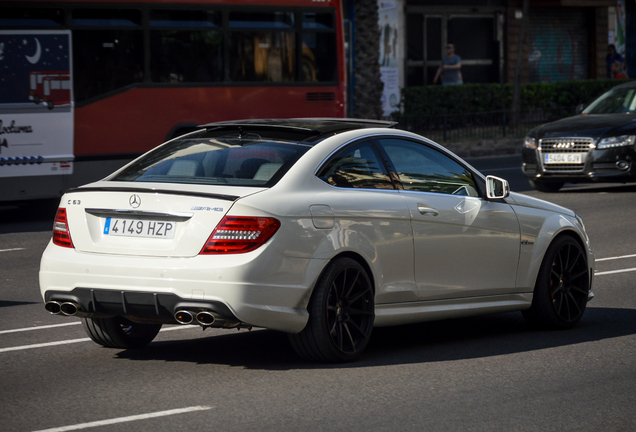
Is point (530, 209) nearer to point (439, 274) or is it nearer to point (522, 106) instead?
point (439, 274)

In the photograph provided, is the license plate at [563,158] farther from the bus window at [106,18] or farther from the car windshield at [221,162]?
the car windshield at [221,162]

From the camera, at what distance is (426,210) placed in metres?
6.94

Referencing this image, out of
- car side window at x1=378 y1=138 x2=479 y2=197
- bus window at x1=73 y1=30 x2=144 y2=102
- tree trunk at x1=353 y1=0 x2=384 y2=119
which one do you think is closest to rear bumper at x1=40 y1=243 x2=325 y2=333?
car side window at x1=378 y1=138 x2=479 y2=197

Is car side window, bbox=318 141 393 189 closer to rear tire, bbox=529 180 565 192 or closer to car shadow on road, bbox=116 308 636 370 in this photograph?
car shadow on road, bbox=116 308 636 370

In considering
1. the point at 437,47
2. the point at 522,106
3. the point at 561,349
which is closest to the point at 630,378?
the point at 561,349

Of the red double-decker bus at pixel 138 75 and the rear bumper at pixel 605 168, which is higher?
the red double-decker bus at pixel 138 75

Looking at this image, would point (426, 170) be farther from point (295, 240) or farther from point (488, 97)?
point (488, 97)

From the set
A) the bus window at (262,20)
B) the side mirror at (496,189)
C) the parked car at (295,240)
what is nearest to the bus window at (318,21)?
the bus window at (262,20)

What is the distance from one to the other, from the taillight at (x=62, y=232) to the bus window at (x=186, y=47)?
31.0 ft

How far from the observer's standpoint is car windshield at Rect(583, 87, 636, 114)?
1773 cm

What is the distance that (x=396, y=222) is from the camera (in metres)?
6.72

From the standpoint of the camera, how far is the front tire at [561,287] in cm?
772

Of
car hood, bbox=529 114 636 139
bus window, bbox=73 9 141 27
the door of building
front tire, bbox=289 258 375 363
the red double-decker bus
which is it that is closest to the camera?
front tire, bbox=289 258 375 363

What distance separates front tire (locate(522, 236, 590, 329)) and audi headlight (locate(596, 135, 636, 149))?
9001mm
